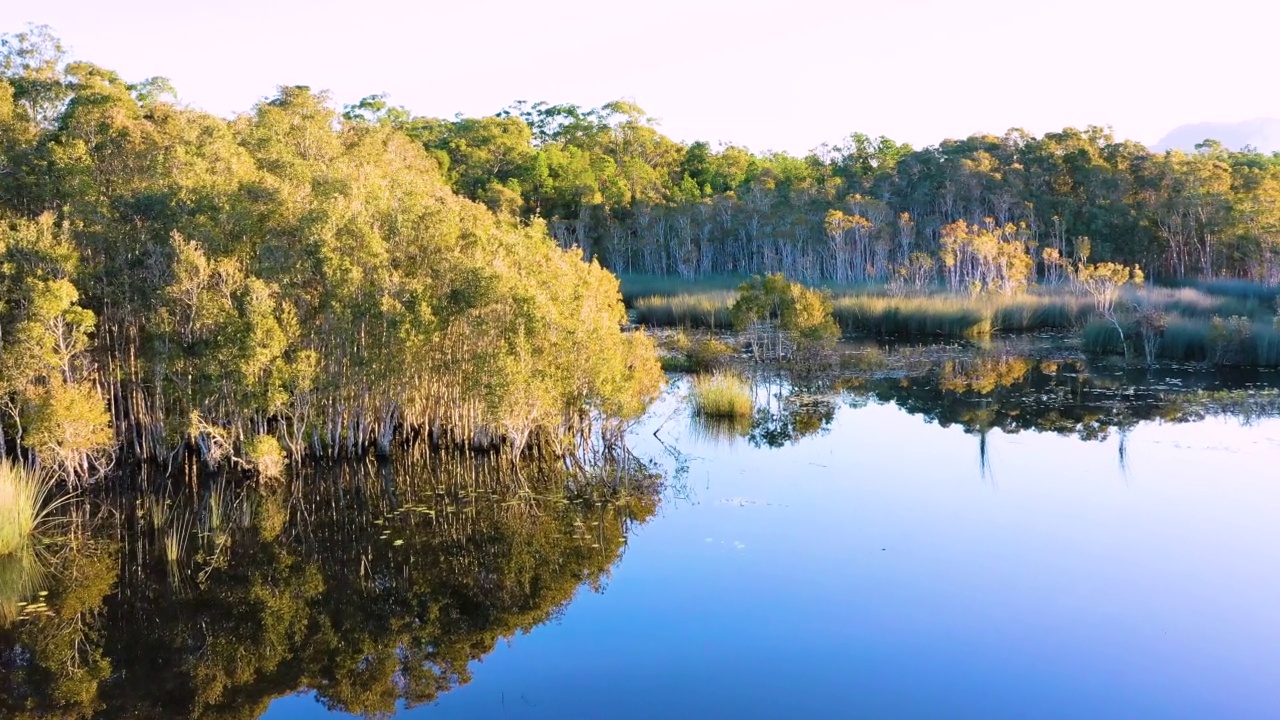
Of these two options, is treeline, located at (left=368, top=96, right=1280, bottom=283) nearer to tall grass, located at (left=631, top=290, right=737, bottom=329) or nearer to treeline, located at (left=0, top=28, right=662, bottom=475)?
tall grass, located at (left=631, top=290, right=737, bottom=329)

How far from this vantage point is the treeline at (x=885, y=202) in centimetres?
4169

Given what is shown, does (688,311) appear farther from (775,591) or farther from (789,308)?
(775,591)

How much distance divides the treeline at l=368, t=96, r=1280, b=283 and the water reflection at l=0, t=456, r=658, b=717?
25425 millimetres

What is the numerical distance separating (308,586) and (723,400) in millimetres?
9210

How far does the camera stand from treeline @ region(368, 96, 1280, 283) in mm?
41688

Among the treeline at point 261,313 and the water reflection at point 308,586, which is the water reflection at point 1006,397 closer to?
the treeline at point 261,313

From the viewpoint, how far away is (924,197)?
49.9 metres

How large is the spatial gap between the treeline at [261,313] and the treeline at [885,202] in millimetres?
22955

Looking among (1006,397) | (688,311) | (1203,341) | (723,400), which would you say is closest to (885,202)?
(688,311)

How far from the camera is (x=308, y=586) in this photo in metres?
9.96

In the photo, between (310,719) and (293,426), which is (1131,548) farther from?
(293,426)

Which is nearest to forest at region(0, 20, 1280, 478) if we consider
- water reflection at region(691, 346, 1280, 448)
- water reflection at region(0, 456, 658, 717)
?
water reflection at region(0, 456, 658, 717)

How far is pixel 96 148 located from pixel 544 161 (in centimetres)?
4911

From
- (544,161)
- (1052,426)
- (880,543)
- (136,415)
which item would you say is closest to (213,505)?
(136,415)
